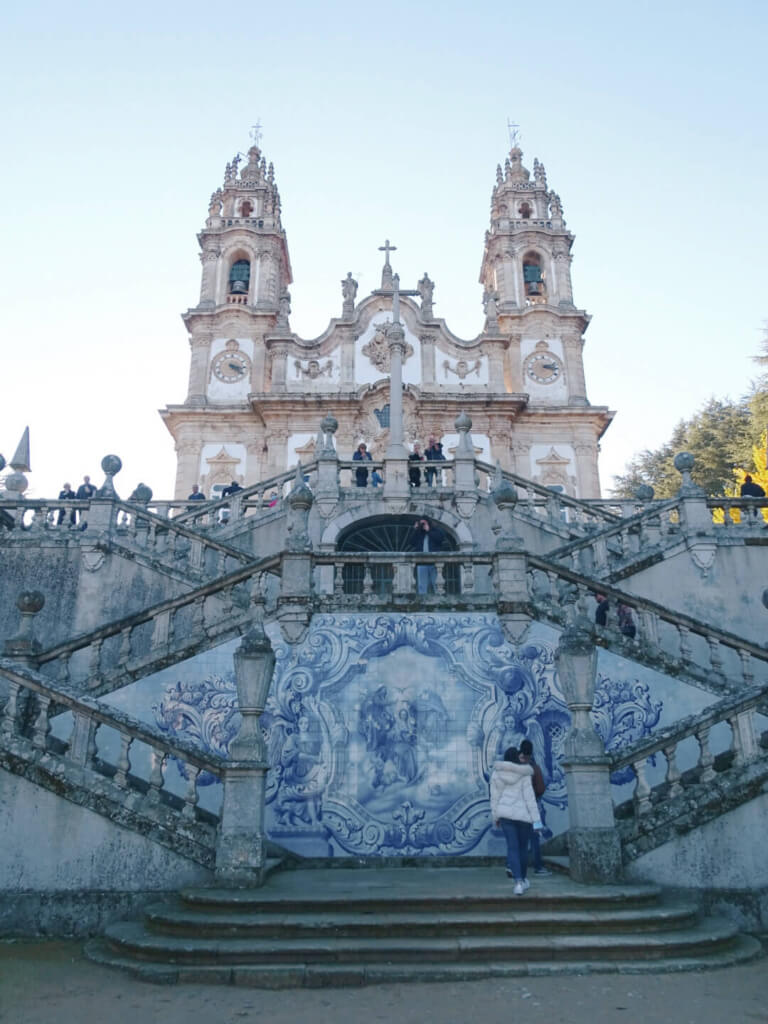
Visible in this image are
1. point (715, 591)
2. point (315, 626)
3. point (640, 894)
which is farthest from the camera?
point (715, 591)

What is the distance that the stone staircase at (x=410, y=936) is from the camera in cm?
599

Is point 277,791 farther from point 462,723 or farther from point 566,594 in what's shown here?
point 566,594

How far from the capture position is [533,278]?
35.4 m

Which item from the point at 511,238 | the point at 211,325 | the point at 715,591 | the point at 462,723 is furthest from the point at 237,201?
the point at 462,723

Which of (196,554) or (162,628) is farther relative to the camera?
(196,554)

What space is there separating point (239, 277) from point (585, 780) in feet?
104

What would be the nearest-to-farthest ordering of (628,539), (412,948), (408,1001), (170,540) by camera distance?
(408,1001) < (412,948) < (170,540) < (628,539)

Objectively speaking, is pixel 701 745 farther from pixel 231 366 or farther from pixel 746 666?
pixel 231 366

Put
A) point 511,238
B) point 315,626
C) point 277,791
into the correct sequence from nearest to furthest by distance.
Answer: point 277,791 → point 315,626 → point 511,238

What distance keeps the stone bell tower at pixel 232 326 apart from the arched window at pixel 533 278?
10.9 metres

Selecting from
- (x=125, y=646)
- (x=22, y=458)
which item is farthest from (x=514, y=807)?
(x=22, y=458)

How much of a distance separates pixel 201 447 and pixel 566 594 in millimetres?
22360

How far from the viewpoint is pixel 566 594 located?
11.2 meters

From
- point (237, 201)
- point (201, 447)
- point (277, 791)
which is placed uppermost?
point (237, 201)
